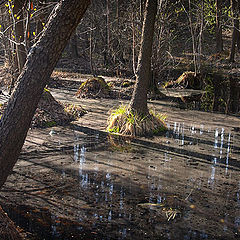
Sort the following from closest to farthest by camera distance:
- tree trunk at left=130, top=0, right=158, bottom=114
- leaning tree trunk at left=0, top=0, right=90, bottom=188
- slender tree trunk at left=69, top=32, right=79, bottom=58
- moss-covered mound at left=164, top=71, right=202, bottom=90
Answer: leaning tree trunk at left=0, top=0, right=90, bottom=188 → tree trunk at left=130, top=0, right=158, bottom=114 → moss-covered mound at left=164, top=71, right=202, bottom=90 → slender tree trunk at left=69, top=32, right=79, bottom=58

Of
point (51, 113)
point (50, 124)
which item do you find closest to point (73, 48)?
point (51, 113)

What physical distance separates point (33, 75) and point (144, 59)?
23.9 feet

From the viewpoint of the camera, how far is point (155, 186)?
7633 millimetres

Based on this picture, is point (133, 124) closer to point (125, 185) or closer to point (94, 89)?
point (125, 185)

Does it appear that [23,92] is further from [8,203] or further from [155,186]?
[155,186]

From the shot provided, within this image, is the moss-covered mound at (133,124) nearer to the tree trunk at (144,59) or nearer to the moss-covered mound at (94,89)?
the tree trunk at (144,59)

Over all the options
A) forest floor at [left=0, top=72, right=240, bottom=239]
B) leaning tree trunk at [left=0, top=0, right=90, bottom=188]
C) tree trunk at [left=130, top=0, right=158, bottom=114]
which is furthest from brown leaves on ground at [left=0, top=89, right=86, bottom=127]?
leaning tree trunk at [left=0, top=0, right=90, bottom=188]

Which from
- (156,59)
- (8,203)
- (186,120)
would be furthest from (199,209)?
(156,59)

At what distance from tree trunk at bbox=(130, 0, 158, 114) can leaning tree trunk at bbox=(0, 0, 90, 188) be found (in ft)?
22.9

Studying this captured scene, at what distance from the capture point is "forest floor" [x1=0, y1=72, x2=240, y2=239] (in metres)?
5.85

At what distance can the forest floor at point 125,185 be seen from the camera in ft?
19.2

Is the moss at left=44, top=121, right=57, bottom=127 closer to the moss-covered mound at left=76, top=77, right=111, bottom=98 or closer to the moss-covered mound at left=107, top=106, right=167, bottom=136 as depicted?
the moss-covered mound at left=107, top=106, right=167, bottom=136

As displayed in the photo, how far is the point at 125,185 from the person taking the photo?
762cm

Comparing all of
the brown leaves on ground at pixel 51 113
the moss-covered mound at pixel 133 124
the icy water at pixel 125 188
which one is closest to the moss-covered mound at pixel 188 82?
the brown leaves on ground at pixel 51 113
